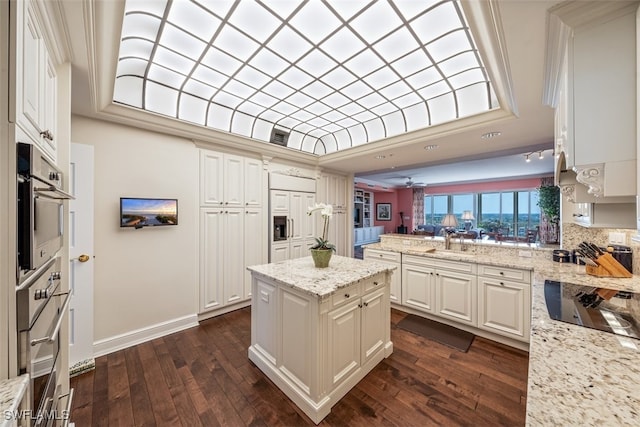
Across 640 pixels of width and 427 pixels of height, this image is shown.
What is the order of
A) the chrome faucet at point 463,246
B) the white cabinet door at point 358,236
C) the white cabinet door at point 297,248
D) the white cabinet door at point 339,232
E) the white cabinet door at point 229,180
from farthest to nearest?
1. the white cabinet door at point 358,236
2. the white cabinet door at point 339,232
3. the white cabinet door at point 297,248
4. the chrome faucet at point 463,246
5. the white cabinet door at point 229,180

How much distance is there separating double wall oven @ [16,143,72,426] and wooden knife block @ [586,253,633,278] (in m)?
3.49

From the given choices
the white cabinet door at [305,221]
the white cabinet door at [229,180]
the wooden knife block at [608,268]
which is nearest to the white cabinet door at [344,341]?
the wooden knife block at [608,268]

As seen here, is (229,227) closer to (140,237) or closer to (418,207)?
(140,237)

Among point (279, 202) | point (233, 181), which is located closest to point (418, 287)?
point (279, 202)

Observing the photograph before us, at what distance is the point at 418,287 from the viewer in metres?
3.17

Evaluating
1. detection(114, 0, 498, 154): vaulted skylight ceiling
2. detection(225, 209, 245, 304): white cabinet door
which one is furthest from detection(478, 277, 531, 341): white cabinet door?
detection(225, 209, 245, 304): white cabinet door

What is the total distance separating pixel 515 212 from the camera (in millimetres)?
8547

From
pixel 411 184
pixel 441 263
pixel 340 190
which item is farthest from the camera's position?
pixel 411 184

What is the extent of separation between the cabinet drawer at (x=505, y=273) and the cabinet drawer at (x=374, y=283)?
1.31 metres

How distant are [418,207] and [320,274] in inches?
357

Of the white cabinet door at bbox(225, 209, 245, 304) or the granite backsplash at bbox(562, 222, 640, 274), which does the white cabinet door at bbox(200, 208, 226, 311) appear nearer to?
the white cabinet door at bbox(225, 209, 245, 304)

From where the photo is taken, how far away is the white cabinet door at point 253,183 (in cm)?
355

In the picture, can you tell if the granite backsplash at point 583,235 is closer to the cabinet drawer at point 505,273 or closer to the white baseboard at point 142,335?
the cabinet drawer at point 505,273

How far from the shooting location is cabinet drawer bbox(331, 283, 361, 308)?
175cm
